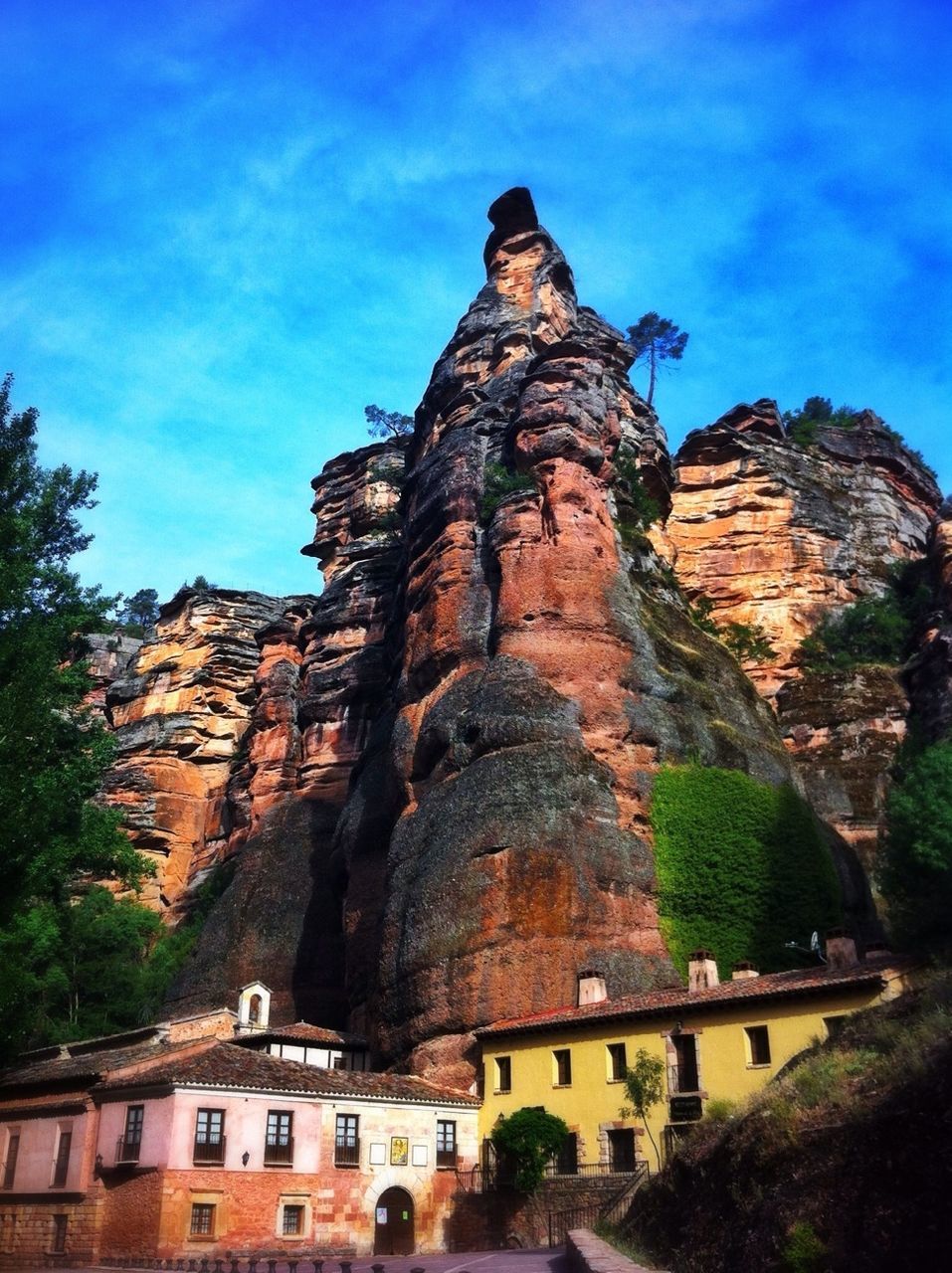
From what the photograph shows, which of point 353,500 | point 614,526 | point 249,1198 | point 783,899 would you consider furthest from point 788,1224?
point 353,500

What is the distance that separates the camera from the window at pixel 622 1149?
3130 cm

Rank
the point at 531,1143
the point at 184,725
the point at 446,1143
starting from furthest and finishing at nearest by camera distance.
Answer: the point at 184,725 → the point at 446,1143 → the point at 531,1143

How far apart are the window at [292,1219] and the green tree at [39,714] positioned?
28.1 ft

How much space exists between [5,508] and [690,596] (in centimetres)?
4474

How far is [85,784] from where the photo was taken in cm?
3316

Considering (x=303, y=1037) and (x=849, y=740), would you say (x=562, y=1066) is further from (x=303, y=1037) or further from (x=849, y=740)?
(x=849, y=740)

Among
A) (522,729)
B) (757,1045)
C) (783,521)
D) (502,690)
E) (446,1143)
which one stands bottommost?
(446,1143)

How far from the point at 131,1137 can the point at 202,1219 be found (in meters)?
2.99

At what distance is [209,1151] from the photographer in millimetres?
30250

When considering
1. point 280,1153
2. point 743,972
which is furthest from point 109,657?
point 743,972

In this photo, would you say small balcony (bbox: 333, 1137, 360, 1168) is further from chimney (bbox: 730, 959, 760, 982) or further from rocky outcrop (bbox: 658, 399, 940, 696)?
rocky outcrop (bbox: 658, 399, 940, 696)

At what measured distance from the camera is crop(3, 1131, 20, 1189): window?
34031mm

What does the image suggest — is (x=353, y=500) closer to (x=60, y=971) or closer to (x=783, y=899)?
(x=60, y=971)

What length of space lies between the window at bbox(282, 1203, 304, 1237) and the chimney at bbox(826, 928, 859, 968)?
1586cm
